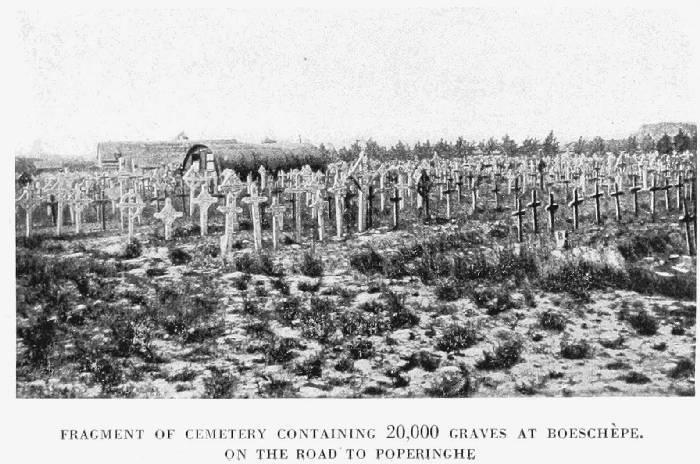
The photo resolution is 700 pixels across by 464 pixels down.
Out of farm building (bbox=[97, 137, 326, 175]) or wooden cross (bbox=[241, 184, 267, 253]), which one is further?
farm building (bbox=[97, 137, 326, 175])

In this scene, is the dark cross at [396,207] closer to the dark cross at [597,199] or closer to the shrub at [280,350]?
the shrub at [280,350]

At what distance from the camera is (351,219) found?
373 inches

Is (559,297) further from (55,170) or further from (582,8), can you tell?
(55,170)

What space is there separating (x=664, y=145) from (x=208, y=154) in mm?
6242

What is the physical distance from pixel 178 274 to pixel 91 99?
247cm

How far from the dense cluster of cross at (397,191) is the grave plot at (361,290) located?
0.04 meters

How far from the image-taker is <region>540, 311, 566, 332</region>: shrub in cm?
789

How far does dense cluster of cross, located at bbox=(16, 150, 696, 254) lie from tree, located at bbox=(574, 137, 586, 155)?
156mm

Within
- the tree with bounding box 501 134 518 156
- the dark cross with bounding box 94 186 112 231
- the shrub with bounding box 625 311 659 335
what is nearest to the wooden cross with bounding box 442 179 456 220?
the tree with bounding box 501 134 518 156

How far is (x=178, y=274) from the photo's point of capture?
8289 millimetres

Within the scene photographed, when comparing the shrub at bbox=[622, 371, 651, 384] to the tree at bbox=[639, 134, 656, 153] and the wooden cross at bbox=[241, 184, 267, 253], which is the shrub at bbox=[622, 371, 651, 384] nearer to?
the tree at bbox=[639, 134, 656, 153]

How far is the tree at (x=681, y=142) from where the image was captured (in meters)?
8.41

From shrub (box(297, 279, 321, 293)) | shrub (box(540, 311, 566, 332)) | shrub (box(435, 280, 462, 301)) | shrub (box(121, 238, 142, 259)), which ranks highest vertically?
shrub (box(121, 238, 142, 259))
